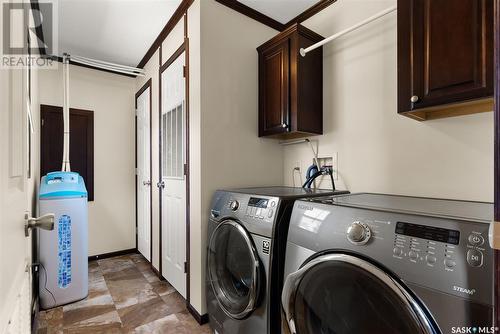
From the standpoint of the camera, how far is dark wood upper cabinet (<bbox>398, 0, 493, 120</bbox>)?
1.01m

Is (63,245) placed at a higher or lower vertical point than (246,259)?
lower

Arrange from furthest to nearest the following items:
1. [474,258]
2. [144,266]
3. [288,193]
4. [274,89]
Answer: [144,266] < [274,89] < [288,193] < [474,258]

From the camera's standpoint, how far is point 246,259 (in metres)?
1.43

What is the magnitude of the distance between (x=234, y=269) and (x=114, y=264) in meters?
2.17

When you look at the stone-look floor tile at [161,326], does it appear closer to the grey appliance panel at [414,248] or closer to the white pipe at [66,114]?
the grey appliance panel at [414,248]

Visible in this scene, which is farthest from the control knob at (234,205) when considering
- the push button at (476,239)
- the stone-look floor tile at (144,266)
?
the stone-look floor tile at (144,266)

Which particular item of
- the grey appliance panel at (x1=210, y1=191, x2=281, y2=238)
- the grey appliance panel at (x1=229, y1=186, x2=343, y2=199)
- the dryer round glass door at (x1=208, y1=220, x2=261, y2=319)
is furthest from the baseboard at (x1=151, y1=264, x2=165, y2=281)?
the grey appliance panel at (x1=229, y1=186, x2=343, y2=199)

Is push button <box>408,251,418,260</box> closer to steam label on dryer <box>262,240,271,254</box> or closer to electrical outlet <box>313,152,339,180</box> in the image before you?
steam label on dryer <box>262,240,271,254</box>

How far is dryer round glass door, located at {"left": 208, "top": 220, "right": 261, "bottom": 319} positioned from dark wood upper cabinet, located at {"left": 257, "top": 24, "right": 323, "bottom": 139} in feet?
2.81

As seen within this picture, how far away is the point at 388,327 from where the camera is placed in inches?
31.5

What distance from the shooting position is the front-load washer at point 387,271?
65cm

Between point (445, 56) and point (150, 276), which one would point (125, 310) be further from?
point (445, 56)

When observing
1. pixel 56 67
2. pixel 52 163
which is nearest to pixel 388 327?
pixel 52 163

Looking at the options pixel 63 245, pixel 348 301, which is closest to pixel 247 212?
pixel 348 301
